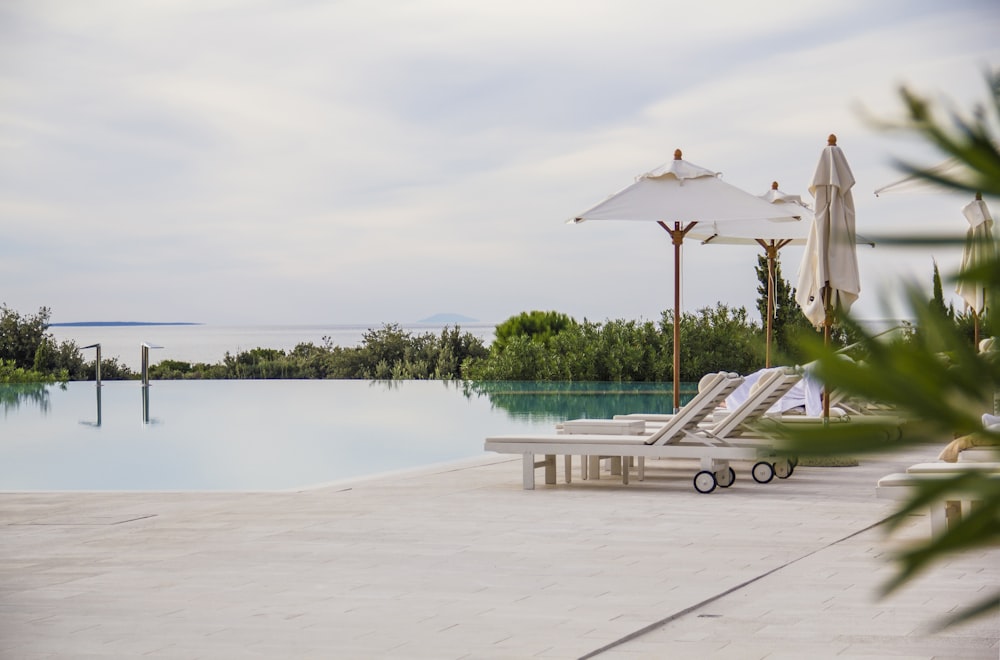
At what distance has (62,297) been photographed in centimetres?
2736

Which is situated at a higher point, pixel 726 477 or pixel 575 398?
pixel 575 398

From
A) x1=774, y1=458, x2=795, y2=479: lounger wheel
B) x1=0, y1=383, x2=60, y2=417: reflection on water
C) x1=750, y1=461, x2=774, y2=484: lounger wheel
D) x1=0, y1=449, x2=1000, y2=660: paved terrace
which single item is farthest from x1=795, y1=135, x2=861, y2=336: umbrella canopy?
x1=0, y1=383, x2=60, y2=417: reflection on water

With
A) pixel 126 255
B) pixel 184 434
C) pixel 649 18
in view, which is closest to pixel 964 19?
pixel 184 434

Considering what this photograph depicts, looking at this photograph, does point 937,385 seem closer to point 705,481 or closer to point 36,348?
point 705,481

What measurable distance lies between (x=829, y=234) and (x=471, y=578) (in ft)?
17.9

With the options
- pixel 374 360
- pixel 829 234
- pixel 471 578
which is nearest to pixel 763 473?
pixel 829 234

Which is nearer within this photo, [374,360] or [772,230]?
[772,230]

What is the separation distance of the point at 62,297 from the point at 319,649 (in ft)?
82.7

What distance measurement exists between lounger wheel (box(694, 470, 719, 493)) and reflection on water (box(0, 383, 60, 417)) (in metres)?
9.79

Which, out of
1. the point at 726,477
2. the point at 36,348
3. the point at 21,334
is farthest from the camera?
the point at 36,348

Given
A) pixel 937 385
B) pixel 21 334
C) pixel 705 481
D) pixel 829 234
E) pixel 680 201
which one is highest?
pixel 680 201

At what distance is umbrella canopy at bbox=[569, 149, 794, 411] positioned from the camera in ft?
32.2

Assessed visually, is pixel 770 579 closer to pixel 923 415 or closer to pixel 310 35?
pixel 923 415

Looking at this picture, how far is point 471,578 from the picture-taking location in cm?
512
